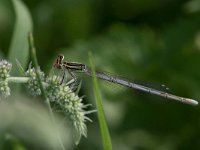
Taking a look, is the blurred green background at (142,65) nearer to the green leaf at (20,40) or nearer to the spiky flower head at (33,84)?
the green leaf at (20,40)

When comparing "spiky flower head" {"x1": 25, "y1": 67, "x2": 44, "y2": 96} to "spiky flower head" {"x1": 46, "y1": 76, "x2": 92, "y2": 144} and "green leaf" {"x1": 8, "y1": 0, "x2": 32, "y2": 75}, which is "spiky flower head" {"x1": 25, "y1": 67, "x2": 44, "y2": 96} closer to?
"spiky flower head" {"x1": 46, "y1": 76, "x2": 92, "y2": 144}

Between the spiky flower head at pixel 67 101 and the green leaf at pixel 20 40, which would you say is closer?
Result: the spiky flower head at pixel 67 101

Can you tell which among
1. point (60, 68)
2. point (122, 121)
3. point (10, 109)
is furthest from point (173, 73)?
point (60, 68)

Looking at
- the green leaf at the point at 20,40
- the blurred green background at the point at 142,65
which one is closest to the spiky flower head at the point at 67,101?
the green leaf at the point at 20,40

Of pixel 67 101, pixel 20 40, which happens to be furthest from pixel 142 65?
pixel 67 101

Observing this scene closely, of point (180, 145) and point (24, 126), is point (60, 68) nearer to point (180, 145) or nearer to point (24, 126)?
point (24, 126)

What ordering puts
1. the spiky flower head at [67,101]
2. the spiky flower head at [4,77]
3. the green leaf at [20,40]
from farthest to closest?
the green leaf at [20,40], the spiky flower head at [67,101], the spiky flower head at [4,77]
